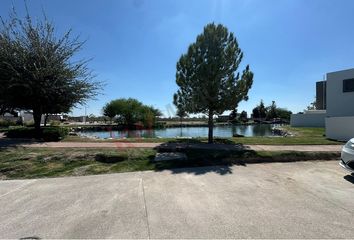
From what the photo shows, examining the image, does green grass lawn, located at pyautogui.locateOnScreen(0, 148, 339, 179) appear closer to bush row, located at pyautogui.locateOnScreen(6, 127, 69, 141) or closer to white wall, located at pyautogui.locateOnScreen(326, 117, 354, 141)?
bush row, located at pyautogui.locateOnScreen(6, 127, 69, 141)

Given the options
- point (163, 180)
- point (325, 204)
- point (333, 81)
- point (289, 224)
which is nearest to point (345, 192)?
point (325, 204)

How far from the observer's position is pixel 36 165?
30.7ft

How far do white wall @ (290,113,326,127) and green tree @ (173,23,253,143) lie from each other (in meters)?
33.7

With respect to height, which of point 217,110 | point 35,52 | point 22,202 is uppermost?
point 35,52

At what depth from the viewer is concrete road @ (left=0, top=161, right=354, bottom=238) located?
4.62m

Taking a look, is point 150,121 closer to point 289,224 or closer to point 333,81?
point 333,81

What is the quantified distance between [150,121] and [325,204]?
67988mm

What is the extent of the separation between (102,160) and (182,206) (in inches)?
198

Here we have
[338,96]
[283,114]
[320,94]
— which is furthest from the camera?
[283,114]

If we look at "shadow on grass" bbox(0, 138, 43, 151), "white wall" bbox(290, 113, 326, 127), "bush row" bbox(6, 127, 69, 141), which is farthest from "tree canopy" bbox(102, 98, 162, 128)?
"shadow on grass" bbox(0, 138, 43, 151)

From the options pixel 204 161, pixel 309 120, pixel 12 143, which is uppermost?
pixel 309 120

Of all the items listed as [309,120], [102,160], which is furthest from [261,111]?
[102,160]

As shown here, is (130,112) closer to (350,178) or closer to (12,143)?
(12,143)

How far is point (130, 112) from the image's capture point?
72.0 metres
